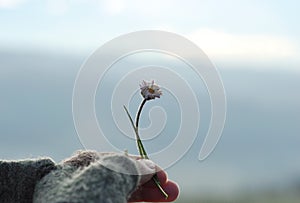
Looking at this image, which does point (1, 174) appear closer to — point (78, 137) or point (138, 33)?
point (78, 137)

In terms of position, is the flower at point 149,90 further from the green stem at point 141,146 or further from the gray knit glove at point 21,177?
the gray knit glove at point 21,177

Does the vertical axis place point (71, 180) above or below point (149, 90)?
below

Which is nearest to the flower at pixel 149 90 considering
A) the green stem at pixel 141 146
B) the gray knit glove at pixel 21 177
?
the green stem at pixel 141 146

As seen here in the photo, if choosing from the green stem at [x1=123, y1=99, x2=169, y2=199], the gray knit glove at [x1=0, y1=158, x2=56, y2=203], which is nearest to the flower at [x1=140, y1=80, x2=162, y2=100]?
the green stem at [x1=123, y1=99, x2=169, y2=199]

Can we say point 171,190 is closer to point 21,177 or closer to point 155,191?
point 155,191

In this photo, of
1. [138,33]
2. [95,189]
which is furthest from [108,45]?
[95,189]

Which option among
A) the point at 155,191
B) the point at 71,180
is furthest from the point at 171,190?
the point at 71,180

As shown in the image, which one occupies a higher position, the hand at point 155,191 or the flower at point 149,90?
the flower at point 149,90

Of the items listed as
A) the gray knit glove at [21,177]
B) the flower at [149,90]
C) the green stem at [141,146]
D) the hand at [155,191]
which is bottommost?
the gray knit glove at [21,177]
